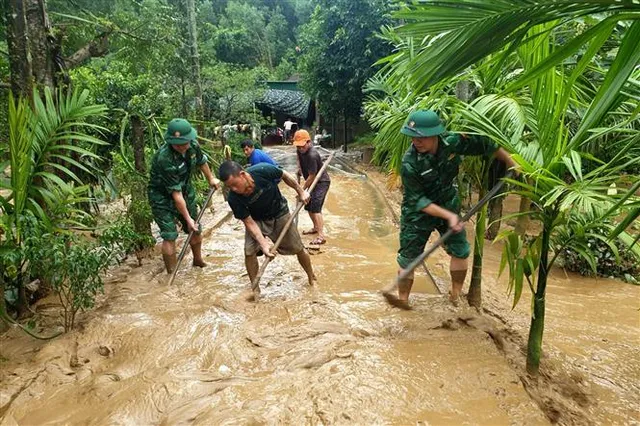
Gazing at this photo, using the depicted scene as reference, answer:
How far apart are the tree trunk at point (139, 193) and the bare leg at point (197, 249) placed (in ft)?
2.41

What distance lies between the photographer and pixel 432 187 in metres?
3.54

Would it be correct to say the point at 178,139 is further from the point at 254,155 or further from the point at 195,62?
the point at 195,62

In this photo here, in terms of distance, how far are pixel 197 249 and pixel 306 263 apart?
145 cm

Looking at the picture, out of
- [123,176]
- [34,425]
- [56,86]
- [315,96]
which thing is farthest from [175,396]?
[315,96]

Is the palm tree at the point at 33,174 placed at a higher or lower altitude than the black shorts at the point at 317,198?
higher

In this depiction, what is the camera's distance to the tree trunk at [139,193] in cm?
530

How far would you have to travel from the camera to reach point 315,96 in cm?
1847

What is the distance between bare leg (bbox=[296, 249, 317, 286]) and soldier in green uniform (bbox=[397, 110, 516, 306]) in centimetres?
109

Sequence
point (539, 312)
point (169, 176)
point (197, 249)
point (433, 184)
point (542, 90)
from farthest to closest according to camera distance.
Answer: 1. point (197, 249)
2. point (169, 176)
3. point (433, 184)
4. point (539, 312)
5. point (542, 90)

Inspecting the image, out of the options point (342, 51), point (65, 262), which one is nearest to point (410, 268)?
point (65, 262)

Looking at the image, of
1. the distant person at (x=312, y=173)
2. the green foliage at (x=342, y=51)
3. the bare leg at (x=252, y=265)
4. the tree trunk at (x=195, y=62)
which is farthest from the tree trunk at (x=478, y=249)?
the green foliage at (x=342, y=51)

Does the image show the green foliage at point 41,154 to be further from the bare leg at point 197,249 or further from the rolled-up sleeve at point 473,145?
the rolled-up sleeve at point 473,145

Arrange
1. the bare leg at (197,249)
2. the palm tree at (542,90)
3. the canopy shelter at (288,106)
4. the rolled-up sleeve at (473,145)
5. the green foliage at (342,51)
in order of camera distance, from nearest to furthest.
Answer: the palm tree at (542,90) → the rolled-up sleeve at (473,145) → the bare leg at (197,249) → the green foliage at (342,51) → the canopy shelter at (288,106)

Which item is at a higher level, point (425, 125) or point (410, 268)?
point (425, 125)
